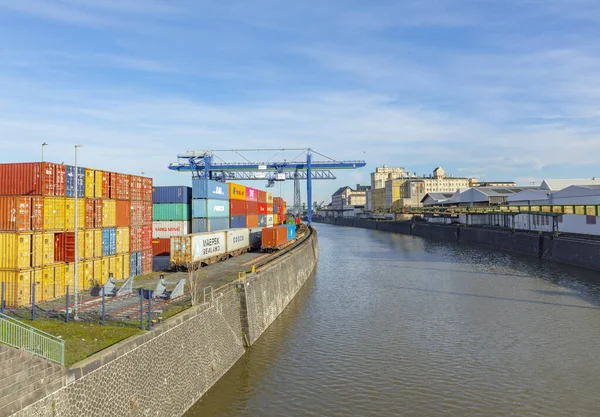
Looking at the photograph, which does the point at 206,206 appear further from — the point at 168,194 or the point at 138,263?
the point at 138,263

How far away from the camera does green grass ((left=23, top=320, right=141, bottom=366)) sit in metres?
14.5

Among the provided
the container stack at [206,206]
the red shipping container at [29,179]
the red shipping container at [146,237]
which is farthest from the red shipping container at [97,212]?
the container stack at [206,206]

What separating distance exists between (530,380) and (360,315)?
Answer: 1319 centimetres

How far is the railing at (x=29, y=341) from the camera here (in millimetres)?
12133

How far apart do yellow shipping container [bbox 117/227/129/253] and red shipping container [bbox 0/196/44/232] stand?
733 cm

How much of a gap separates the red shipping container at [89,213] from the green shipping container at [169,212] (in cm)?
1634

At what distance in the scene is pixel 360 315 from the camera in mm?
31641

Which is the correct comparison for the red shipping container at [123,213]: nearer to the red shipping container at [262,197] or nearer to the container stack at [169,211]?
the container stack at [169,211]

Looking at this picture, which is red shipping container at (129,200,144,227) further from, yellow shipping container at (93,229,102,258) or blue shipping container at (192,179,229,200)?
blue shipping container at (192,179,229,200)

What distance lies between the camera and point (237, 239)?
47.5 metres

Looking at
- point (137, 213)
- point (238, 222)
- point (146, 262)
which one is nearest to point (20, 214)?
point (137, 213)

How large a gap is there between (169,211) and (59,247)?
765 inches

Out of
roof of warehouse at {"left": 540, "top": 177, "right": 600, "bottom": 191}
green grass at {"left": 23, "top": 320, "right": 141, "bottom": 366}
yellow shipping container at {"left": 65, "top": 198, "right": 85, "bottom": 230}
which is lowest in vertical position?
green grass at {"left": 23, "top": 320, "right": 141, "bottom": 366}

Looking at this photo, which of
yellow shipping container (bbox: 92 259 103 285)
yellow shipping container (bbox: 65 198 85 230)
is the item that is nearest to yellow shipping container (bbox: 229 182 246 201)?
Result: yellow shipping container (bbox: 92 259 103 285)
